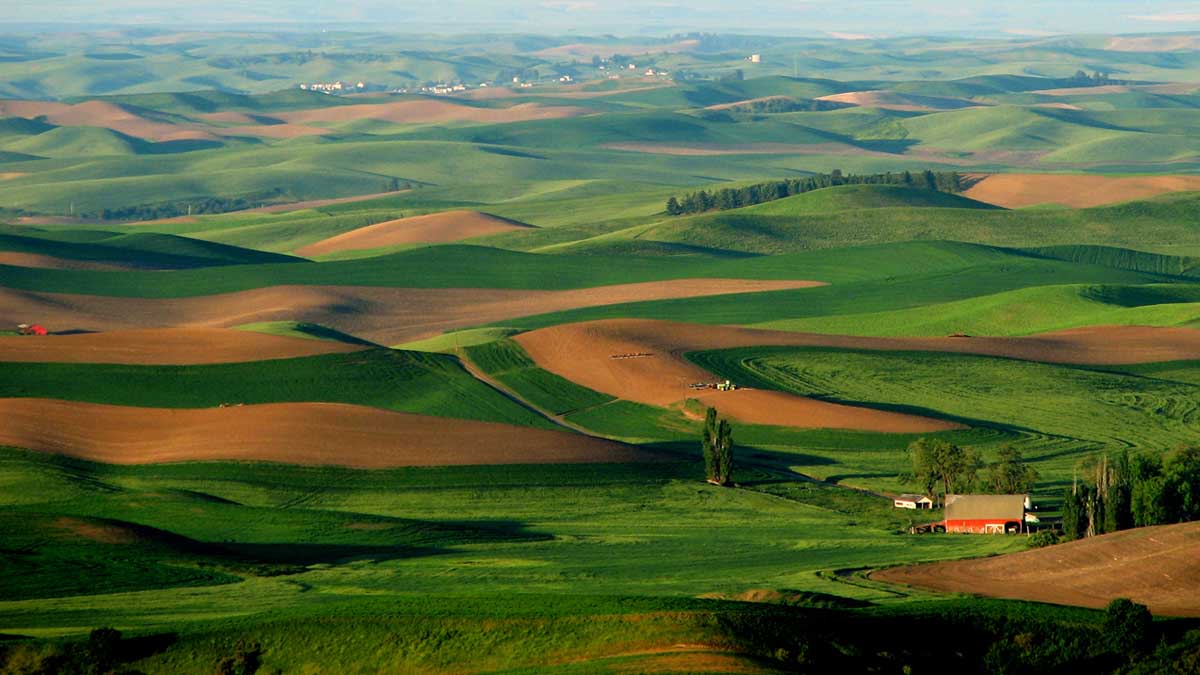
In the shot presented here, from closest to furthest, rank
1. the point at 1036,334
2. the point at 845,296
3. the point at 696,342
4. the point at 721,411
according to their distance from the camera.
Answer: the point at 721,411 < the point at 696,342 < the point at 1036,334 < the point at 845,296

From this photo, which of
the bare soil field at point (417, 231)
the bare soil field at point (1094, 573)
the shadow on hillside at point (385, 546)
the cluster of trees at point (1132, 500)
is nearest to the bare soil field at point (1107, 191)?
the bare soil field at point (417, 231)

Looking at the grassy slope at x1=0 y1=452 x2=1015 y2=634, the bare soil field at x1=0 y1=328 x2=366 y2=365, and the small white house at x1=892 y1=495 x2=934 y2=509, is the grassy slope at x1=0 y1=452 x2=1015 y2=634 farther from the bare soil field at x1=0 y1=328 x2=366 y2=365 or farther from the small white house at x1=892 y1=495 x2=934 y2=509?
the bare soil field at x1=0 y1=328 x2=366 y2=365

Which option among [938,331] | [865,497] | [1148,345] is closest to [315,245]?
[938,331]

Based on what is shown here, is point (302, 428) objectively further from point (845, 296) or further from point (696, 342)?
point (845, 296)

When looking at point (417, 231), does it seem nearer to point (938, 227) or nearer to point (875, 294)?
point (938, 227)

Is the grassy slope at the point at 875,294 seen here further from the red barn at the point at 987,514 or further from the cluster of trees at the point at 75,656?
the cluster of trees at the point at 75,656

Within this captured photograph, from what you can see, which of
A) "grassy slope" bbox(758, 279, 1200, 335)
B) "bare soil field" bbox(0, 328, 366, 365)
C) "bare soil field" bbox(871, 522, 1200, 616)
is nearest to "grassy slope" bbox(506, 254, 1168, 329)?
"grassy slope" bbox(758, 279, 1200, 335)
